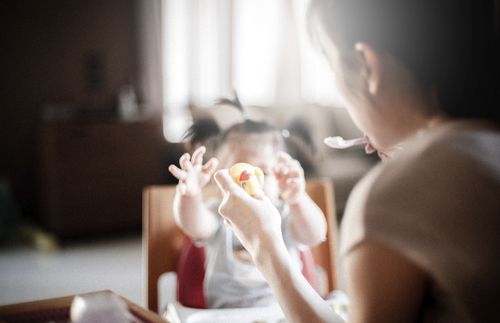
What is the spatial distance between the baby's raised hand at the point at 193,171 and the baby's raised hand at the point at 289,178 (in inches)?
4.8

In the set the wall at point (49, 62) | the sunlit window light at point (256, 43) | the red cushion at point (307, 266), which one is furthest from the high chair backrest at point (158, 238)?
the sunlit window light at point (256, 43)

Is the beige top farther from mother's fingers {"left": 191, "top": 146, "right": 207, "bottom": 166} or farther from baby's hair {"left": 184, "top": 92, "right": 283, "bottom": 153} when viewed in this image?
baby's hair {"left": 184, "top": 92, "right": 283, "bottom": 153}

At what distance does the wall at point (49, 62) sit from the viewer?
433 centimetres

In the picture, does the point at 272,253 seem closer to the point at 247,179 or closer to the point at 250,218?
the point at 250,218

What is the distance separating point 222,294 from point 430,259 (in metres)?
0.68

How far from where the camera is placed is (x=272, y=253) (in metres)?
0.81

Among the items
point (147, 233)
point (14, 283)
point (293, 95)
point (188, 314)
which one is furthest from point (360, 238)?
point (293, 95)

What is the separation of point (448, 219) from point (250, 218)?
28 centimetres

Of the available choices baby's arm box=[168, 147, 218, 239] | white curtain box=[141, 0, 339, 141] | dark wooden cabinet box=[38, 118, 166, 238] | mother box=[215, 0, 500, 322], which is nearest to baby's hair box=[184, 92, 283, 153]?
baby's arm box=[168, 147, 218, 239]

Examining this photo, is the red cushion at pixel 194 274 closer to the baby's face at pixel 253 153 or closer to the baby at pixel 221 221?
the baby at pixel 221 221

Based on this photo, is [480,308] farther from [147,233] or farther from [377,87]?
[147,233]

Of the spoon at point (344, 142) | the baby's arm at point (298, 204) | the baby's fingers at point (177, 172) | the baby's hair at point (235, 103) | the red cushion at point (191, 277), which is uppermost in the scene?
the baby's hair at point (235, 103)

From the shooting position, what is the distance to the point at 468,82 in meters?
0.69

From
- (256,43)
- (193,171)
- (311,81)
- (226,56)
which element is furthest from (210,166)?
(311,81)
